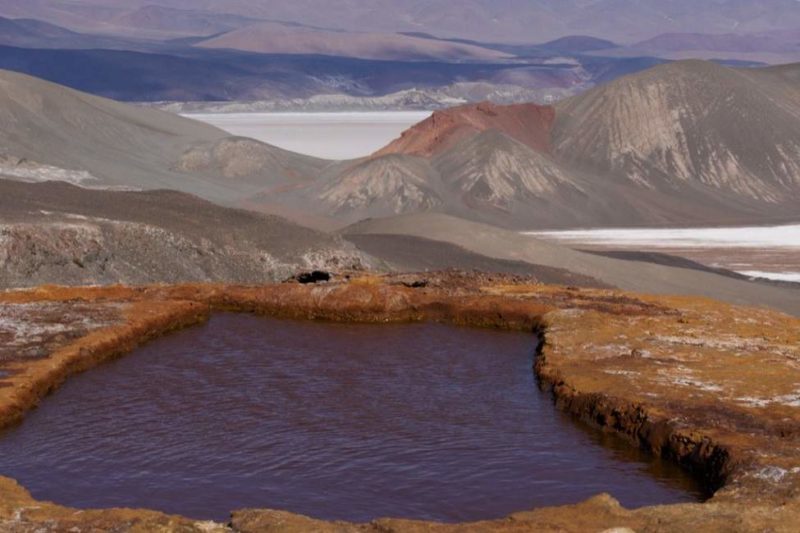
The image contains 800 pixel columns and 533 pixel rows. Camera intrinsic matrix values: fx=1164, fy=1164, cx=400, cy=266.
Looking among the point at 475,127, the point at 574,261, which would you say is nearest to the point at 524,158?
the point at 475,127

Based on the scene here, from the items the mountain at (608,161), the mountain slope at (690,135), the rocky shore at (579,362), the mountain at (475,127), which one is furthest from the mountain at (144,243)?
the mountain slope at (690,135)

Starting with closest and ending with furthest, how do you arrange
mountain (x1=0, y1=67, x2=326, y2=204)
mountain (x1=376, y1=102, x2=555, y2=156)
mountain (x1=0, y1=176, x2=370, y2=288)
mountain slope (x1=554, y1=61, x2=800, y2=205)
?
mountain (x1=0, y1=176, x2=370, y2=288), mountain (x1=0, y1=67, x2=326, y2=204), mountain slope (x1=554, y1=61, x2=800, y2=205), mountain (x1=376, y1=102, x2=555, y2=156)

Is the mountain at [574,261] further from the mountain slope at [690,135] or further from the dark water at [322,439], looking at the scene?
the mountain slope at [690,135]

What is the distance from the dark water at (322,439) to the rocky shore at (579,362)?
65 cm

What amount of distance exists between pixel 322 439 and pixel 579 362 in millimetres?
6837

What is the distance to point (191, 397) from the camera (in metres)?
23.2

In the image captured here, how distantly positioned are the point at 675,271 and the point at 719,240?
81.5 feet

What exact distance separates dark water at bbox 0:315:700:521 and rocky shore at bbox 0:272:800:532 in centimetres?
65

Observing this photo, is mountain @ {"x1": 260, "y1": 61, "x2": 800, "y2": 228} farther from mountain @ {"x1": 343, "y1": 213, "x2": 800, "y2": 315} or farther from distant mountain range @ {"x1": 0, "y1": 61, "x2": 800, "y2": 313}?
mountain @ {"x1": 343, "y1": 213, "x2": 800, "y2": 315}

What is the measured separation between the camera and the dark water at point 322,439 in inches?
687

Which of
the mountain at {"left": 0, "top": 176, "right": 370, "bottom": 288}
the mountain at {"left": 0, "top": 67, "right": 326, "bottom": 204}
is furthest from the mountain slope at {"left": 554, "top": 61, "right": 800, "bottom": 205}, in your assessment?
the mountain at {"left": 0, "top": 176, "right": 370, "bottom": 288}

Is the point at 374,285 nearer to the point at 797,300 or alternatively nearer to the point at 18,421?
the point at 18,421

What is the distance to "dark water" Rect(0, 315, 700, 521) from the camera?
17453 mm

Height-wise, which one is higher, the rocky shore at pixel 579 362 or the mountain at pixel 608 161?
the mountain at pixel 608 161
